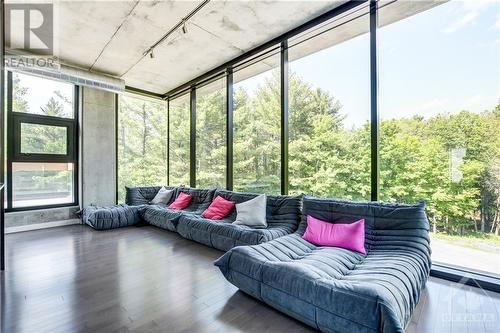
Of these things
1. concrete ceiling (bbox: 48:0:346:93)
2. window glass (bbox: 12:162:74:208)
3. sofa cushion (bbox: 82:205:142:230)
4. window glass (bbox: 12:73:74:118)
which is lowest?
sofa cushion (bbox: 82:205:142:230)

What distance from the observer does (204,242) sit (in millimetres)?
3457

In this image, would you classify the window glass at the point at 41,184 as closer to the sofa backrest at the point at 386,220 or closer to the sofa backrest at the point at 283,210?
the sofa backrest at the point at 283,210

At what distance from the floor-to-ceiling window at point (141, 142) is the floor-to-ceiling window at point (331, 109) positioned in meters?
3.90

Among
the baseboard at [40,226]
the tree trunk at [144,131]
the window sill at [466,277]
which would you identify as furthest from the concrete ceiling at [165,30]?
the window sill at [466,277]

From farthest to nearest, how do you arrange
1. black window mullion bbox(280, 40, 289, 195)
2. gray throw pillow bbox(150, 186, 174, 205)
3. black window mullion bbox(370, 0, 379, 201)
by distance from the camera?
1. gray throw pillow bbox(150, 186, 174, 205)
2. black window mullion bbox(280, 40, 289, 195)
3. black window mullion bbox(370, 0, 379, 201)

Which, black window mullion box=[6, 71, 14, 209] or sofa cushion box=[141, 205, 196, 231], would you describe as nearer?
sofa cushion box=[141, 205, 196, 231]

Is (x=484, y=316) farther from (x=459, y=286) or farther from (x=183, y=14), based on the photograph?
(x=183, y=14)

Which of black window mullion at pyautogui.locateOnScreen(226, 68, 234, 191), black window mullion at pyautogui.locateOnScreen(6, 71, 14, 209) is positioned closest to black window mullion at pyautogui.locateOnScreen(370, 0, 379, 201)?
black window mullion at pyautogui.locateOnScreen(226, 68, 234, 191)

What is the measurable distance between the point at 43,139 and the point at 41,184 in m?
0.86

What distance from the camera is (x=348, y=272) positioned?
1.95m

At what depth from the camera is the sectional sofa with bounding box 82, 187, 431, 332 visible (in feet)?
4.87

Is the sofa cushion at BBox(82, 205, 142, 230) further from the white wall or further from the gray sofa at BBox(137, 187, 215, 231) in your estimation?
the white wall

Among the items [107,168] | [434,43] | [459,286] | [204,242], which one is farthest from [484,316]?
[107,168]

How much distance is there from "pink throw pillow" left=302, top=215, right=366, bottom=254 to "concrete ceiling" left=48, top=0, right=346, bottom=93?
2686mm
